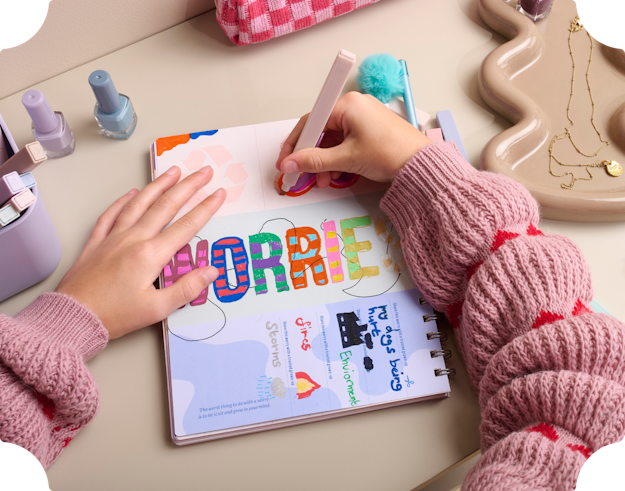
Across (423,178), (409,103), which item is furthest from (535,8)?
(423,178)

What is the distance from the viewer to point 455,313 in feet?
1.73

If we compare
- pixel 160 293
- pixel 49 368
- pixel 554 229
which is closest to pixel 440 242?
pixel 554 229

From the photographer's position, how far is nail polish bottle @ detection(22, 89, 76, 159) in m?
0.55

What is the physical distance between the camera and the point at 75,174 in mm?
609

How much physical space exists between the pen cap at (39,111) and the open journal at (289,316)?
0.43 feet

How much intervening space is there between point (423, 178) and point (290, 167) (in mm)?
159

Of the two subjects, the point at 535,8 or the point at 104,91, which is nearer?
the point at 104,91

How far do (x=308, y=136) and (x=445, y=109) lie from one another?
0.23 metres

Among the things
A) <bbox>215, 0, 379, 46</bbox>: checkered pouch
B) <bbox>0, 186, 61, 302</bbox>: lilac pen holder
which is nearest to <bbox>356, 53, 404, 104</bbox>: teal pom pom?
<bbox>215, 0, 379, 46</bbox>: checkered pouch

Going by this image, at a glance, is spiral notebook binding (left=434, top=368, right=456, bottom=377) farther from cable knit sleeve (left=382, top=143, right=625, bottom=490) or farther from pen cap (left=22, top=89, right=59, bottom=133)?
pen cap (left=22, top=89, right=59, bottom=133)

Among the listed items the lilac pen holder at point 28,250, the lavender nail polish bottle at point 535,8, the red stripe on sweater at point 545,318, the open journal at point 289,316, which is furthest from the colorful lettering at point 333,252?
the lavender nail polish bottle at point 535,8

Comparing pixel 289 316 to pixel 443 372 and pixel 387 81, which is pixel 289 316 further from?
pixel 387 81

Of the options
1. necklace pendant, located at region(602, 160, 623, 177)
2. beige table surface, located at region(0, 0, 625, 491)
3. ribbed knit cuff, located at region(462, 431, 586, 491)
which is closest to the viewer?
ribbed knit cuff, located at region(462, 431, 586, 491)

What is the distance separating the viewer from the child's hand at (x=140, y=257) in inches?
20.0
